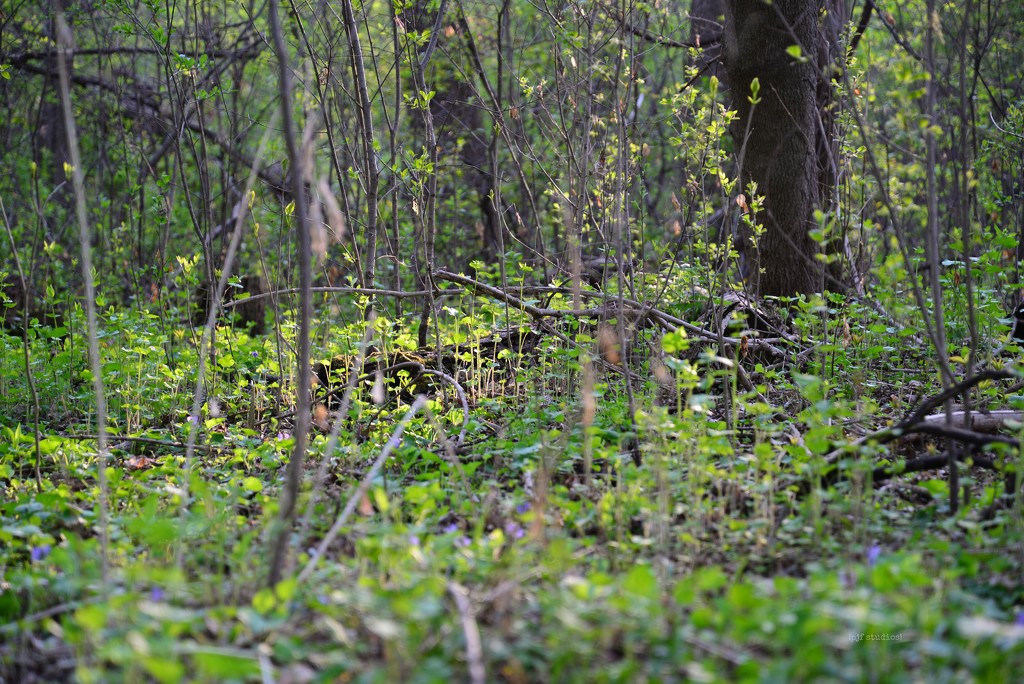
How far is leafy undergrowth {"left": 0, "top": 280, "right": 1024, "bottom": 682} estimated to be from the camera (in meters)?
1.61

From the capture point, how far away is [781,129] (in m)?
5.30

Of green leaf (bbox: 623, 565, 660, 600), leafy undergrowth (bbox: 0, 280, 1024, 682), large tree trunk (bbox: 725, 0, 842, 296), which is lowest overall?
leafy undergrowth (bbox: 0, 280, 1024, 682)

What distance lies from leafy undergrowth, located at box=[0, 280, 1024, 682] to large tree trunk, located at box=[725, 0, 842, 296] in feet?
3.84

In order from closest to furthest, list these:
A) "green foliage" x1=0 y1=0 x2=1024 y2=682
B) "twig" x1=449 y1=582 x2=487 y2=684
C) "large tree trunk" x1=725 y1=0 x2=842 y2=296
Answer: "twig" x1=449 y1=582 x2=487 y2=684 → "green foliage" x1=0 y1=0 x2=1024 y2=682 → "large tree trunk" x1=725 y1=0 x2=842 y2=296

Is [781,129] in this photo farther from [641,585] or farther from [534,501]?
[641,585]

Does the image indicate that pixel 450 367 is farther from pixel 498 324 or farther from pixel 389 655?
pixel 389 655

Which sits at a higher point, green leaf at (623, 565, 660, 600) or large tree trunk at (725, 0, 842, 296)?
large tree trunk at (725, 0, 842, 296)

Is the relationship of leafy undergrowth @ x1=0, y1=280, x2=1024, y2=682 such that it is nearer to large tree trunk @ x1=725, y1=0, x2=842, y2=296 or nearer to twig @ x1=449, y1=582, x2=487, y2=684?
twig @ x1=449, y1=582, x2=487, y2=684

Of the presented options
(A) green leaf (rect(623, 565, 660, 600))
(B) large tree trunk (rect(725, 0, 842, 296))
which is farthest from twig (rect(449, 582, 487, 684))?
(B) large tree trunk (rect(725, 0, 842, 296))

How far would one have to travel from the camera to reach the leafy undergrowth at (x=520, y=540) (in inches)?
63.4

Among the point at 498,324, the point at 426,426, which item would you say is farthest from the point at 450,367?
the point at 426,426

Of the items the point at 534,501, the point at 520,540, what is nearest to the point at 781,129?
the point at 534,501

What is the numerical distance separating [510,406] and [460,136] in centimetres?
538

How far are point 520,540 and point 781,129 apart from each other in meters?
3.95
